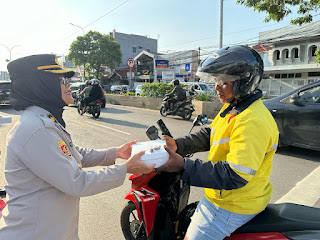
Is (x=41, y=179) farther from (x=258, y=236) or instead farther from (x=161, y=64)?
(x=161, y=64)

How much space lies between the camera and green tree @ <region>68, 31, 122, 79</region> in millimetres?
34031

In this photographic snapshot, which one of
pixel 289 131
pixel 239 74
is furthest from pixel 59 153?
pixel 289 131

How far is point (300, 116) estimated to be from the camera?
4840 millimetres

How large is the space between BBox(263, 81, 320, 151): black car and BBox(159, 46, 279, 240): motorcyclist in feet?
12.8

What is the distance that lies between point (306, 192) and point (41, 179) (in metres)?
3.48

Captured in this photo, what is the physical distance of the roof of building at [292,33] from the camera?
72.9 feet

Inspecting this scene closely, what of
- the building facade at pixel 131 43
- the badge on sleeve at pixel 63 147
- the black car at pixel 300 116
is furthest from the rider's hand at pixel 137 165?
the building facade at pixel 131 43

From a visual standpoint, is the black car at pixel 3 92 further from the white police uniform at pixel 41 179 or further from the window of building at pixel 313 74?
the window of building at pixel 313 74

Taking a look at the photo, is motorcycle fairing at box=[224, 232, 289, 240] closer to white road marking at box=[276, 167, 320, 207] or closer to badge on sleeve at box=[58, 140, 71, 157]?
badge on sleeve at box=[58, 140, 71, 157]

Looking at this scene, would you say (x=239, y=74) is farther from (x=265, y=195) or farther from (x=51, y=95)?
(x=51, y=95)

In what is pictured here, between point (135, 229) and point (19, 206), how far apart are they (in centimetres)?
132

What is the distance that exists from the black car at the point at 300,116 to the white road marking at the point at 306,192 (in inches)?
39.1

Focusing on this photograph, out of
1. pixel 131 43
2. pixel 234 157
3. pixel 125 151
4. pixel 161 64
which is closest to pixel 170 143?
pixel 125 151

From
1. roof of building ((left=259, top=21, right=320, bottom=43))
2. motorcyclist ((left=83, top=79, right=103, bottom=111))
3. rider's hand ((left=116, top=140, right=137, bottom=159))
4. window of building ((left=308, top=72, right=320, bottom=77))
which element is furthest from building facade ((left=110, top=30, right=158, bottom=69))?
rider's hand ((left=116, top=140, right=137, bottom=159))
